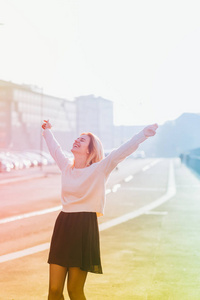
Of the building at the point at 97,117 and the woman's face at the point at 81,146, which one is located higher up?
the building at the point at 97,117

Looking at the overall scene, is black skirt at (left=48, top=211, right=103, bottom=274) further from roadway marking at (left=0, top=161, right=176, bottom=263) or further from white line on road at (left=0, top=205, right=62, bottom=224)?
white line on road at (left=0, top=205, right=62, bottom=224)

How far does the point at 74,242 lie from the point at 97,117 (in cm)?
15173

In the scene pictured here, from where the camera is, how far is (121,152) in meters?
3.86

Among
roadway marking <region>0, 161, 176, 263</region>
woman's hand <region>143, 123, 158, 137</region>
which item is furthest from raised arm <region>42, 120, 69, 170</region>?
roadway marking <region>0, 161, 176, 263</region>

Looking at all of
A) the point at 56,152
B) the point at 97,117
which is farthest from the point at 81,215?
the point at 97,117

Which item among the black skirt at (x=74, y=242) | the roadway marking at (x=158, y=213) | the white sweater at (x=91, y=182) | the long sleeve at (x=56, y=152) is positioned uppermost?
the long sleeve at (x=56, y=152)

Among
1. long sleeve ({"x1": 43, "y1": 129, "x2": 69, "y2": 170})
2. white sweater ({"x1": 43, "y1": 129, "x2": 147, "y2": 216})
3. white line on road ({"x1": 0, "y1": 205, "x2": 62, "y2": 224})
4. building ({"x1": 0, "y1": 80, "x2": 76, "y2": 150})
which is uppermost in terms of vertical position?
building ({"x1": 0, "y1": 80, "x2": 76, "y2": 150})

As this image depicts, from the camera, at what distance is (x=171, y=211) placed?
1341 centimetres

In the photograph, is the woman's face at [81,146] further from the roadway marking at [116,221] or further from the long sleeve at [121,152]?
the roadway marking at [116,221]

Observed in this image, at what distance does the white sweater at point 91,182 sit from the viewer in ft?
12.7

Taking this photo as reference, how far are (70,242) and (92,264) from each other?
0.25 metres

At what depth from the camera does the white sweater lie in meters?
3.87

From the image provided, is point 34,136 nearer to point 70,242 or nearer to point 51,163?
point 51,163

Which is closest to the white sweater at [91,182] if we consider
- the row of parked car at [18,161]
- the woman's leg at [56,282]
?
the woman's leg at [56,282]
